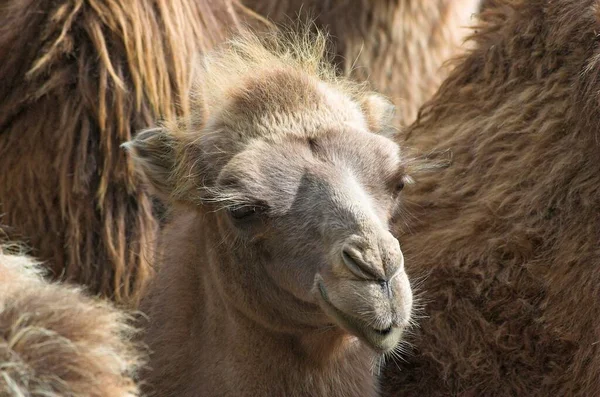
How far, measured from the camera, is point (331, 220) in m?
2.83

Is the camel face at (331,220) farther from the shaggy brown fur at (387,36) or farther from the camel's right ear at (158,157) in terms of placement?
the shaggy brown fur at (387,36)

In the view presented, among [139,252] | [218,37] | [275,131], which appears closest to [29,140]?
[139,252]

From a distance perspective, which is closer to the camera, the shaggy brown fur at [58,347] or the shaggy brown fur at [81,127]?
the shaggy brown fur at [58,347]

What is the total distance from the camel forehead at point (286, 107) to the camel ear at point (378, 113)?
0.36ft

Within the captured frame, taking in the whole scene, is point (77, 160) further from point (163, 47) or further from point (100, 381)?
point (100, 381)

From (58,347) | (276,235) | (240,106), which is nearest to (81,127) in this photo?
(240,106)

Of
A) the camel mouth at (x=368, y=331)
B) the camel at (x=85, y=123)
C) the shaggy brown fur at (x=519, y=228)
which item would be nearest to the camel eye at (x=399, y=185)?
the shaggy brown fur at (x=519, y=228)

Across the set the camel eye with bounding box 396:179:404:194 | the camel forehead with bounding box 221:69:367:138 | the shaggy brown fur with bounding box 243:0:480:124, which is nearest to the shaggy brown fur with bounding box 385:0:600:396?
the camel eye with bounding box 396:179:404:194

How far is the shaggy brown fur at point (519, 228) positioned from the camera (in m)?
3.12

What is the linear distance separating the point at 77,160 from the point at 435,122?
1.21 m

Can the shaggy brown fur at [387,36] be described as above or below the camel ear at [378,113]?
above

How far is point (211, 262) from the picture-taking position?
10.8 feet

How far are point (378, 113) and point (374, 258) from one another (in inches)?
33.9

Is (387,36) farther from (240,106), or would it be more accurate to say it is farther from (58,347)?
(58,347)
